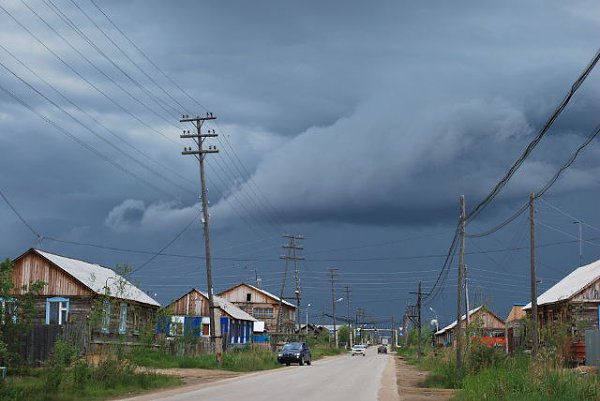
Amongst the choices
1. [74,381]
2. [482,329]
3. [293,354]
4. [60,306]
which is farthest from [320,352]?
[74,381]

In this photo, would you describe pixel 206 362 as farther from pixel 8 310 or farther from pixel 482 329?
pixel 8 310

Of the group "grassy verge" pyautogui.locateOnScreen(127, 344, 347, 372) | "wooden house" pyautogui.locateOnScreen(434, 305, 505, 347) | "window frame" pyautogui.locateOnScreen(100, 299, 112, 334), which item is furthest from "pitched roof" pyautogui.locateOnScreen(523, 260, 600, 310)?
"window frame" pyautogui.locateOnScreen(100, 299, 112, 334)

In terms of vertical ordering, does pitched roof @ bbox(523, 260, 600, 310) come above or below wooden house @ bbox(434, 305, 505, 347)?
above

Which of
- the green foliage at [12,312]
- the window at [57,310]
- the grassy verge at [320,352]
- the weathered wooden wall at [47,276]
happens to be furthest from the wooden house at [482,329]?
the window at [57,310]

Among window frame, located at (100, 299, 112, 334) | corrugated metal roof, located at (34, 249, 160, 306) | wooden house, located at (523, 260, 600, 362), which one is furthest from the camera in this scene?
wooden house, located at (523, 260, 600, 362)

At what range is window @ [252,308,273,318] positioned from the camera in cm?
11225

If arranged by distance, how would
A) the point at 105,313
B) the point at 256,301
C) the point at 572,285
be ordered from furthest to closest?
the point at 256,301 → the point at 572,285 → the point at 105,313

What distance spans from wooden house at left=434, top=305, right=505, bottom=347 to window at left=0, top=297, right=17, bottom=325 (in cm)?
1790

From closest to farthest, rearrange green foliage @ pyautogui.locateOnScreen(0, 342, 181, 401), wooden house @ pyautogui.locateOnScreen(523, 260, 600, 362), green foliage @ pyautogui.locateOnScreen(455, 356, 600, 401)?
green foliage @ pyautogui.locateOnScreen(455, 356, 600, 401) → green foliage @ pyautogui.locateOnScreen(0, 342, 181, 401) → wooden house @ pyautogui.locateOnScreen(523, 260, 600, 362)

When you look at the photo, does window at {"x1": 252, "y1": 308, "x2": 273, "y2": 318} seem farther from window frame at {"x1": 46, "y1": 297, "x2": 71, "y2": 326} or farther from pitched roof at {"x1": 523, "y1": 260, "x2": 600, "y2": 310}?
window frame at {"x1": 46, "y1": 297, "x2": 71, "y2": 326}

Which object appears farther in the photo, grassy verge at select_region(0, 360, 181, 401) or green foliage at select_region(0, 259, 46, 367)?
green foliage at select_region(0, 259, 46, 367)

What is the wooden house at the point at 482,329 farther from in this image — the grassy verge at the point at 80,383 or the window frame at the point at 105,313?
the window frame at the point at 105,313

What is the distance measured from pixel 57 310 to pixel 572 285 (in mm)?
33798

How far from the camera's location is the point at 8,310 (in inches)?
902
